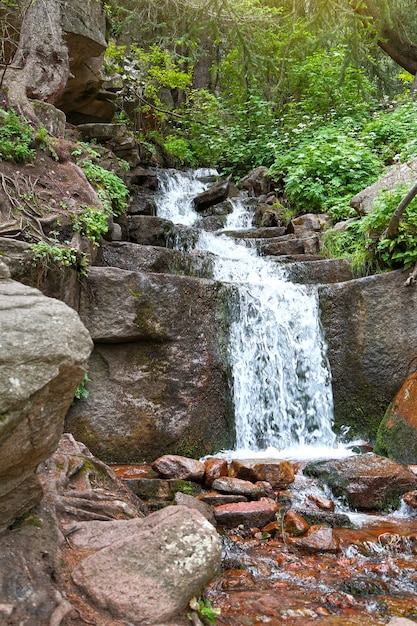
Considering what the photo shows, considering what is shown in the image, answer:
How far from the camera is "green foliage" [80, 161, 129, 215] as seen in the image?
873 centimetres

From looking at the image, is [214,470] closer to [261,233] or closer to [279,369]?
[279,369]

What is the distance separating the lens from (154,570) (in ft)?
9.43

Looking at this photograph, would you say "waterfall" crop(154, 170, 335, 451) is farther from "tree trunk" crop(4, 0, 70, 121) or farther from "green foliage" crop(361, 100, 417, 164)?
"green foliage" crop(361, 100, 417, 164)

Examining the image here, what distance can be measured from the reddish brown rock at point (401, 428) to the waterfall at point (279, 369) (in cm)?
86

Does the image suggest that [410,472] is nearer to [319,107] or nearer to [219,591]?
[219,591]

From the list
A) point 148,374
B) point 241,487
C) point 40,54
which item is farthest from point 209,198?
point 241,487

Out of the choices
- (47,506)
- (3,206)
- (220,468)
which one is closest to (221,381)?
(220,468)

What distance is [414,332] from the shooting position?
8055mm

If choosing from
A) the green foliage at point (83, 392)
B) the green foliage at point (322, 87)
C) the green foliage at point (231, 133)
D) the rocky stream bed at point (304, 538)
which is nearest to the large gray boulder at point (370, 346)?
the rocky stream bed at point (304, 538)

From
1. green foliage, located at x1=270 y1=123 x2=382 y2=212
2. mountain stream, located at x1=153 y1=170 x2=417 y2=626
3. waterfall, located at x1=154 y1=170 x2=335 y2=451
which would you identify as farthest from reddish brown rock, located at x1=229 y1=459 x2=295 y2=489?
green foliage, located at x1=270 y1=123 x2=382 y2=212

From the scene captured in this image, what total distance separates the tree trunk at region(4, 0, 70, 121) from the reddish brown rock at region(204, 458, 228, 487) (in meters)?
6.99

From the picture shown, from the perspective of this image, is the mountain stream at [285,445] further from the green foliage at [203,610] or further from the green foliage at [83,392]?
the green foliage at [83,392]

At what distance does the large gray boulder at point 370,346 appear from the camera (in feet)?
26.5

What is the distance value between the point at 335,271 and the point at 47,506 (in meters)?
6.99
